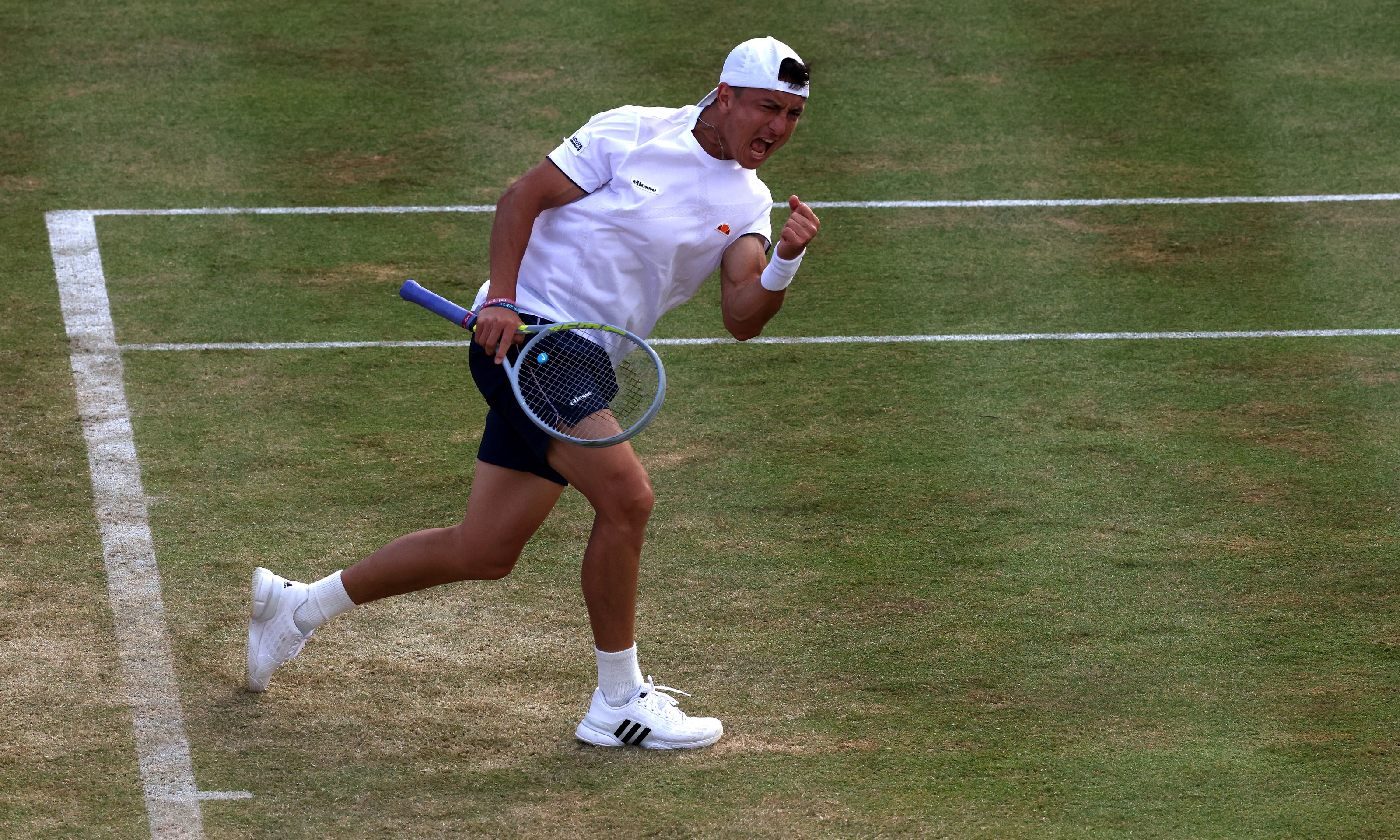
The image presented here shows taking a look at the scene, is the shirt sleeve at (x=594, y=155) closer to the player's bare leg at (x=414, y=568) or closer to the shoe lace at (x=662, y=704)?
the player's bare leg at (x=414, y=568)

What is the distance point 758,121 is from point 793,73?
0.58 ft

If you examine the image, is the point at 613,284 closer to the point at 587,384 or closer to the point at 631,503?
the point at 587,384

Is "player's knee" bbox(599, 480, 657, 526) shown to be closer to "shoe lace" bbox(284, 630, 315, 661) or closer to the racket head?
the racket head

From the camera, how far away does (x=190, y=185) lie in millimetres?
10516

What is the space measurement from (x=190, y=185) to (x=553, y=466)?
597 centimetres

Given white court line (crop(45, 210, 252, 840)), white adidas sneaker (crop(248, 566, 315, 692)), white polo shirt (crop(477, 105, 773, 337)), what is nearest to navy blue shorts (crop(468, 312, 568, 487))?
white polo shirt (crop(477, 105, 773, 337))

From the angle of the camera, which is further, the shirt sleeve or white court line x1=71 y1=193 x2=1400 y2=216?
white court line x1=71 y1=193 x2=1400 y2=216

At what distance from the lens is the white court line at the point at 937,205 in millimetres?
10195

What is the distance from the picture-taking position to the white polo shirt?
215 inches

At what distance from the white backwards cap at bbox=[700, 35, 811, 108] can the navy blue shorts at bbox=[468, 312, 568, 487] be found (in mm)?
938

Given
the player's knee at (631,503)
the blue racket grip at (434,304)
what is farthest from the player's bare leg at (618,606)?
the blue racket grip at (434,304)

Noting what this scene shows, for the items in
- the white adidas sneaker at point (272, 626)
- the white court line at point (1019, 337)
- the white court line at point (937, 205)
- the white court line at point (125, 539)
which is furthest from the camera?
the white court line at point (937, 205)

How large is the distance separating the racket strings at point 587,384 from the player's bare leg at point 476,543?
261 millimetres

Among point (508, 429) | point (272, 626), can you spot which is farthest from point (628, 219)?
point (272, 626)
